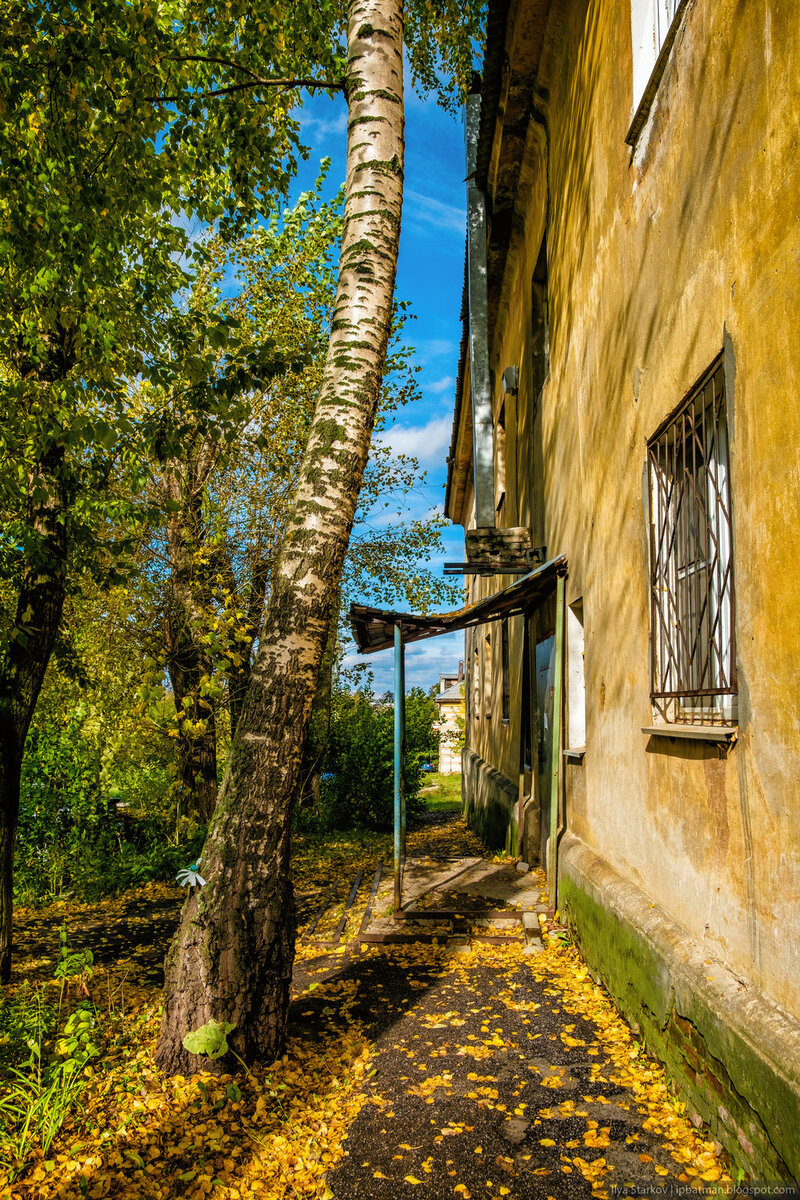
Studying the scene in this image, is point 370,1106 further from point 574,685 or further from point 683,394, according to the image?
point 574,685

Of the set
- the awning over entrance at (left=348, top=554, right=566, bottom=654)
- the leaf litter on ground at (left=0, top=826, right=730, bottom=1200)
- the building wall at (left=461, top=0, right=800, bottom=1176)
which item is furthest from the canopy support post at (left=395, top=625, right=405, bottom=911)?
the leaf litter on ground at (left=0, top=826, right=730, bottom=1200)

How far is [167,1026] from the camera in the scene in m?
3.41

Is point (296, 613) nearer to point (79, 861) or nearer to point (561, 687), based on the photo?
point (561, 687)

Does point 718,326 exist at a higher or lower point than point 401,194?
lower

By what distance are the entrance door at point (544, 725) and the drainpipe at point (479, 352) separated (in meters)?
2.61

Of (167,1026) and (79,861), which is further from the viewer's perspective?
(79,861)

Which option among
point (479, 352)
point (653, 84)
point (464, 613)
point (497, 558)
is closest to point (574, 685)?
point (464, 613)

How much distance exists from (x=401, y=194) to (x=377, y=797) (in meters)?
11.3

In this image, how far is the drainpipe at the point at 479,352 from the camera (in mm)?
10094

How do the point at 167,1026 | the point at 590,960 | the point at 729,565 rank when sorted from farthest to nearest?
the point at 590,960, the point at 167,1026, the point at 729,565

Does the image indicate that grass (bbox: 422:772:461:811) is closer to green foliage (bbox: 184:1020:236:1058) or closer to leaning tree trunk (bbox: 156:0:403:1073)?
leaning tree trunk (bbox: 156:0:403:1073)

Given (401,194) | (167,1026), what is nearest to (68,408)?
(401,194)

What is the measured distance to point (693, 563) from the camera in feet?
11.7

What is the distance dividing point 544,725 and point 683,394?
4.77m
